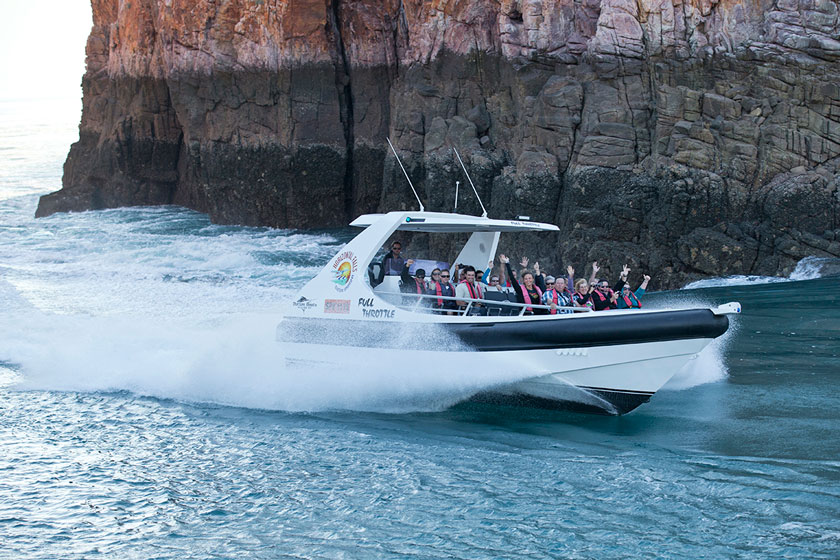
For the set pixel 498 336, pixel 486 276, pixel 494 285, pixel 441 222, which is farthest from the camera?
pixel 486 276

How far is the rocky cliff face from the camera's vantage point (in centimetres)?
1812

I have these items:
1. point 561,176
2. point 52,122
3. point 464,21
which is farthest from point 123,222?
point 52,122

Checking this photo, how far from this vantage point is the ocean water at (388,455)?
7.11 m

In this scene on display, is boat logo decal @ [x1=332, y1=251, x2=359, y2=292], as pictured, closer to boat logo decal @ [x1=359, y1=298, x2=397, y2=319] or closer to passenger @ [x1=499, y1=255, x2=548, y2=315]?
boat logo decal @ [x1=359, y1=298, x2=397, y2=319]

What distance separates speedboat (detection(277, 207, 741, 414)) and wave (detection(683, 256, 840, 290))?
7.27 m

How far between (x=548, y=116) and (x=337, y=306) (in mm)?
10354

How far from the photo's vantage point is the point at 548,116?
20266 millimetres

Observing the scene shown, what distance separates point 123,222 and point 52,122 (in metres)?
64.9

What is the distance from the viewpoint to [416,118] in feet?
80.9

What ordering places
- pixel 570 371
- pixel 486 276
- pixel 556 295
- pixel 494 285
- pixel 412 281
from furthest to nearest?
pixel 486 276
pixel 412 281
pixel 494 285
pixel 556 295
pixel 570 371

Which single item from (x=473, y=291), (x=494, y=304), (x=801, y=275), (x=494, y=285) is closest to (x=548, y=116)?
(x=801, y=275)

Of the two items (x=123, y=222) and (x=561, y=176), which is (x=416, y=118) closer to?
(x=561, y=176)

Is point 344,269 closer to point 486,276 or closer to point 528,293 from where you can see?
point 486,276

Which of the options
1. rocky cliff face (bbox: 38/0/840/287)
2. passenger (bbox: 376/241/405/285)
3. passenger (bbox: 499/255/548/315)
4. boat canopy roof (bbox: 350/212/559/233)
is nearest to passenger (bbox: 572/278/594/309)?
passenger (bbox: 499/255/548/315)
